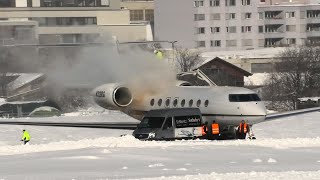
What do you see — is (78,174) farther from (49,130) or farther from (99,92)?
(49,130)

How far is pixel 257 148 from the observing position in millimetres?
21000

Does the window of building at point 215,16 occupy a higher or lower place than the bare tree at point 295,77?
higher

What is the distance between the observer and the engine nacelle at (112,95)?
36094mm

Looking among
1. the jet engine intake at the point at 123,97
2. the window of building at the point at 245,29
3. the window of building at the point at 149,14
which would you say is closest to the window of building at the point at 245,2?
the window of building at the point at 245,29

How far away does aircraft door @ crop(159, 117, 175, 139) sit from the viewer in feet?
95.7

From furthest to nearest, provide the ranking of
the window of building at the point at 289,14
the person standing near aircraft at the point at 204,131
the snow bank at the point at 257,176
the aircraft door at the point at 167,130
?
the window of building at the point at 289,14 < the person standing near aircraft at the point at 204,131 < the aircraft door at the point at 167,130 < the snow bank at the point at 257,176

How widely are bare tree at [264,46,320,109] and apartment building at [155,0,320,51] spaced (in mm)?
24201

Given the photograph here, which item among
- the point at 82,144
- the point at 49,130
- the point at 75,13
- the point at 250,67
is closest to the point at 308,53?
the point at 250,67

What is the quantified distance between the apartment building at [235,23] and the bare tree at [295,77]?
953 inches

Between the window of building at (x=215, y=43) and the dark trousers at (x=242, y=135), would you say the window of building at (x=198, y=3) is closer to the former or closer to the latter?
the window of building at (x=215, y=43)

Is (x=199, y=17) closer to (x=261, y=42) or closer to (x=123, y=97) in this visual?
(x=261, y=42)

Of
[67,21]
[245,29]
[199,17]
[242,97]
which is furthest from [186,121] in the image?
[245,29]

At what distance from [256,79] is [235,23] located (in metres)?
19.7

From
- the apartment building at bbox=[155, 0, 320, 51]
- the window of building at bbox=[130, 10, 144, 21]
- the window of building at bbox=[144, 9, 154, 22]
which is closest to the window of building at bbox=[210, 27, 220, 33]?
the apartment building at bbox=[155, 0, 320, 51]
